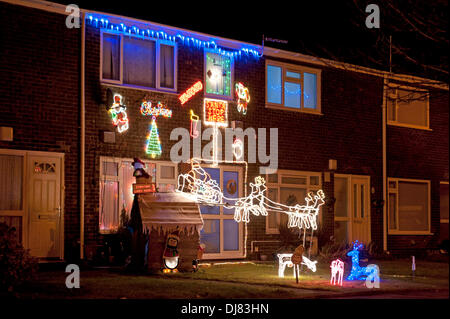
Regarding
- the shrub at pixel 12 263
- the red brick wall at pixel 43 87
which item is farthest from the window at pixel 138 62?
the shrub at pixel 12 263

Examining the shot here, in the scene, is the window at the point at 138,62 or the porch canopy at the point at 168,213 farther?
the window at the point at 138,62

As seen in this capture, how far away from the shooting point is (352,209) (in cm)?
2155

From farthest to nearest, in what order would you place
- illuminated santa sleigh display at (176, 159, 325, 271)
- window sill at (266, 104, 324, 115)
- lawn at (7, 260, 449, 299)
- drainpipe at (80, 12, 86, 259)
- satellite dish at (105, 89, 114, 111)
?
window sill at (266, 104, 324, 115) → illuminated santa sleigh display at (176, 159, 325, 271) → satellite dish at (105, 89, 114, 111) → drainpipe at (80, 12, 86, 259) → lawn at (7, 260, 449, 299)

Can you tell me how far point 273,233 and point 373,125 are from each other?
218 inches

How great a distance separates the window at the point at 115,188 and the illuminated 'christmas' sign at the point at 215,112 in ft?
6.80

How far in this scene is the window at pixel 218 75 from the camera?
18438mm

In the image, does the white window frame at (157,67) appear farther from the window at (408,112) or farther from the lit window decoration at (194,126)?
the window at (408,112)

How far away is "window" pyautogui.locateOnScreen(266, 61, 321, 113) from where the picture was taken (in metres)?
19.8

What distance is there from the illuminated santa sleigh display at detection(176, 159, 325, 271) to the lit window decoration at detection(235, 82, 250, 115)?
6.63 feet

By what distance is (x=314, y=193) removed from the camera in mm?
20516

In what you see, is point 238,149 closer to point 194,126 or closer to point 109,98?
point 194,126

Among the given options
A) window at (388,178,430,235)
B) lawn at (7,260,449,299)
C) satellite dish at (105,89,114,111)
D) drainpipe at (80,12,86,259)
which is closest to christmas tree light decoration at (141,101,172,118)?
satellite dish at (105,89,114,111)

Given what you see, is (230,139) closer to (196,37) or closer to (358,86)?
(196,37)

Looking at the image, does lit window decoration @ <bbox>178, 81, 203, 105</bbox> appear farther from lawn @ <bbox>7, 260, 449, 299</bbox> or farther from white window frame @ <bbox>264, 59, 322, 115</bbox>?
lawn @ <bbox>7, 260, 449, 299</bbox>
